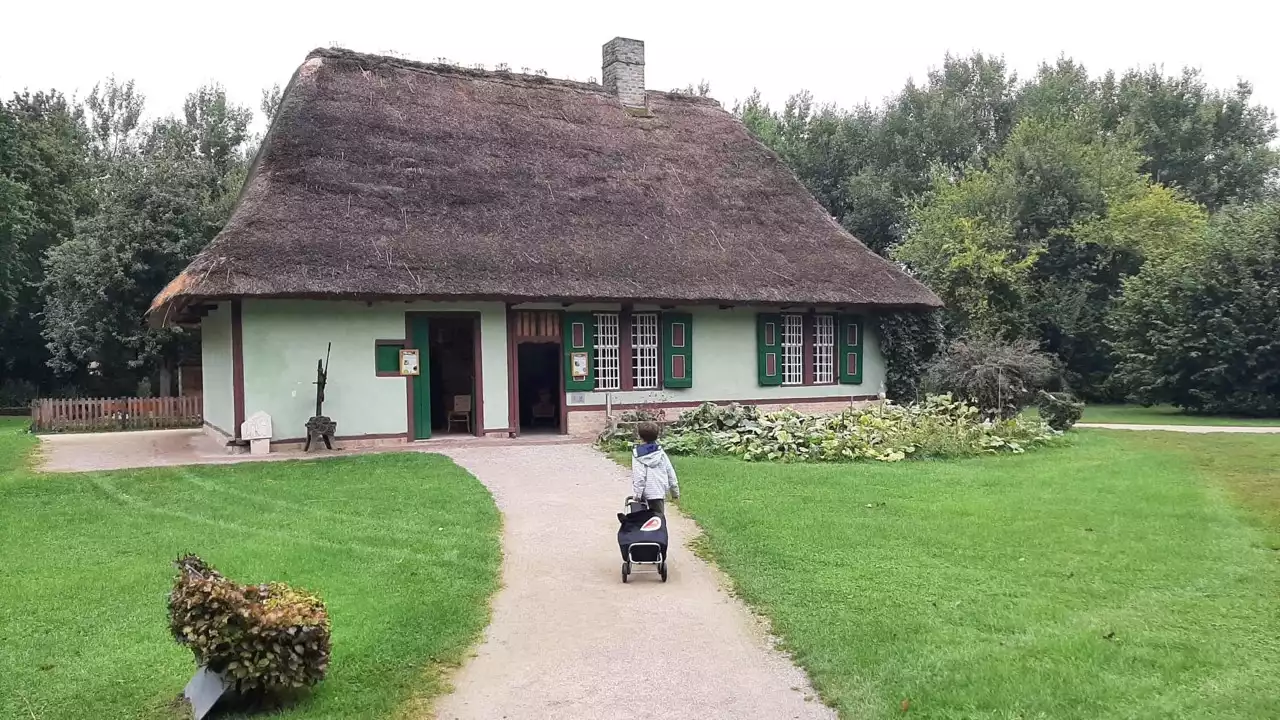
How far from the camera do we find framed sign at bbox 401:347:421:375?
16.8 metres

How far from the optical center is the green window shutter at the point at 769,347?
779 inches

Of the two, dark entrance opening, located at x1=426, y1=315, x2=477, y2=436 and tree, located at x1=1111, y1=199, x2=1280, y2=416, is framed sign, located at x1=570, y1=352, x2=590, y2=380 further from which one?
tree, located at x1=1111, y1=199, x2=1280, y2=416

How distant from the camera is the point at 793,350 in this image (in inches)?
802

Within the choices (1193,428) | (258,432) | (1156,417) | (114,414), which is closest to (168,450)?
(258,432)

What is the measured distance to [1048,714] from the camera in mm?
4781

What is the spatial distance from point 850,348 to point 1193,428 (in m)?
7.25

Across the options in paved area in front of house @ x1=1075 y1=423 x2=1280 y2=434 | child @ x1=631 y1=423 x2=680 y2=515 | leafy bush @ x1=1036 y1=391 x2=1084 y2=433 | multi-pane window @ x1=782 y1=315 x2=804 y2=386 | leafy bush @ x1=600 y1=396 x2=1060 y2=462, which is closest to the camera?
child @ x1=631 y1=423 x2=680 y2=515

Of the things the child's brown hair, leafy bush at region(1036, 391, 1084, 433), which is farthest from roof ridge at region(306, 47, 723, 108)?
the child's brown hair

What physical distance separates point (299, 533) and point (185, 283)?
23.0 ft

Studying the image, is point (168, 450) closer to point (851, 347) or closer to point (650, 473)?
point (650, 473)

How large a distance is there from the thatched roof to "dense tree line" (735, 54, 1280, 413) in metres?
4.85

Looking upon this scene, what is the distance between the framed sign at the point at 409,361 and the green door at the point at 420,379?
0.27ft

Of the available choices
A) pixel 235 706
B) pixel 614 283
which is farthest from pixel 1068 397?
pixel 235 706

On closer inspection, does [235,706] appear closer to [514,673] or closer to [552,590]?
[514,673]
